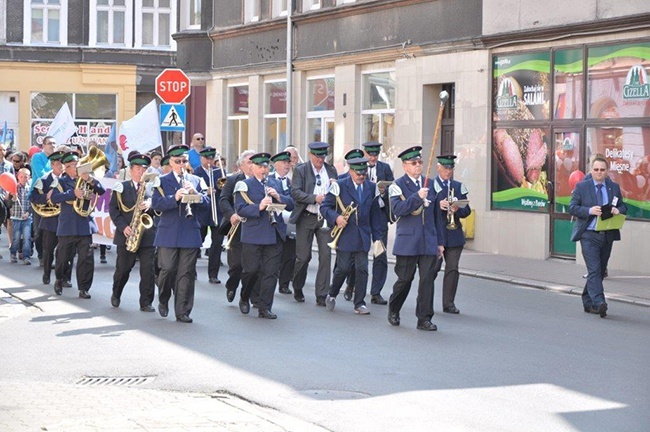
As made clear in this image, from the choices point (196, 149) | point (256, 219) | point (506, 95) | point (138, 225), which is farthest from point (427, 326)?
point (506, 95)

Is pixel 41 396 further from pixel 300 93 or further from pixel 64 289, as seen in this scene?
pixel 300 93

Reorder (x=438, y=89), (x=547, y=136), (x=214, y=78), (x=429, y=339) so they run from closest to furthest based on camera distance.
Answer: (x=429, y=339) → (x=547, y=136) → (x=438, y=89) → (x=214, y=78)

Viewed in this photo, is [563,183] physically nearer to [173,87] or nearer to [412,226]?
[173,87]

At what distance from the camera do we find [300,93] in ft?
102

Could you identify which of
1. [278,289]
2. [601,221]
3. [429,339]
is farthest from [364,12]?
[429,339]

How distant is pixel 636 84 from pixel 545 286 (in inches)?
163

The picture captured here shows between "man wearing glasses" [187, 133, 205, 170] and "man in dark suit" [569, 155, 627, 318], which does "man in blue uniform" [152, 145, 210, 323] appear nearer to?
"man in dark suit" [569, 155, 627, 318]

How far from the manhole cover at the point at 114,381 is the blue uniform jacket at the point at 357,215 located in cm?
471

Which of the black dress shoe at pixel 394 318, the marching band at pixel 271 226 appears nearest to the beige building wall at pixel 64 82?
the marching band at pixel 271 226

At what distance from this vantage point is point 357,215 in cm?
1495

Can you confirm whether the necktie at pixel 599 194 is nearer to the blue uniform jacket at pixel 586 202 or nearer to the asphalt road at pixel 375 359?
the blue uniform jacket at pixel 586 202

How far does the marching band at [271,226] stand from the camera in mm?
13734

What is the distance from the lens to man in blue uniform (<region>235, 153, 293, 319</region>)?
14406 mm

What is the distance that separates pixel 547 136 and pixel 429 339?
1044 cm
